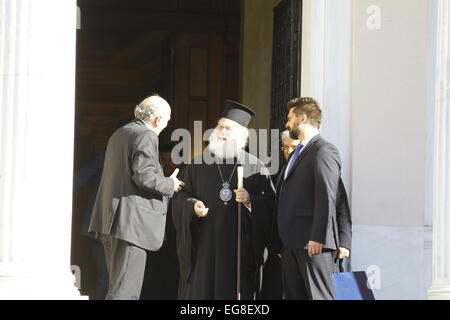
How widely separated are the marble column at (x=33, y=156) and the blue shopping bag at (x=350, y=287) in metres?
1.95

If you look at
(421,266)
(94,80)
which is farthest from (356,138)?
(94,80)

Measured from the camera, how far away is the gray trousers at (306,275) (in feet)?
26.3

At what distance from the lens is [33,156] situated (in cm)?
→ 797

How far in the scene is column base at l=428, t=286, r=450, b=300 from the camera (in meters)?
8.28

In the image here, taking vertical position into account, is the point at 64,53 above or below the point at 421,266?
above

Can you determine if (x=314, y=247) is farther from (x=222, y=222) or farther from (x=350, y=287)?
(x=222, y=222)

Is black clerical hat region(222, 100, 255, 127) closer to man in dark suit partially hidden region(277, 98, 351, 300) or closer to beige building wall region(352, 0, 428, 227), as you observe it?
man in dark suit partially hidden region(277, 98, 351, 300)

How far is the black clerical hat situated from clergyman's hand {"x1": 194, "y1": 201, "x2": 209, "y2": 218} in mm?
759

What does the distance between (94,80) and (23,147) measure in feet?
44.1

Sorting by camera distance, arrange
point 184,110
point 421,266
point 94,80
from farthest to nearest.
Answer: point 94,80, point 184,110, point 421,266

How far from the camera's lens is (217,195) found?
8.92 meters

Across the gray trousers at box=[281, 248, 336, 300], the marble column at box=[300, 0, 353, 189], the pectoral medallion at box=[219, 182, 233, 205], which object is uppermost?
the marble column at box=[300, 0, 353, 189]

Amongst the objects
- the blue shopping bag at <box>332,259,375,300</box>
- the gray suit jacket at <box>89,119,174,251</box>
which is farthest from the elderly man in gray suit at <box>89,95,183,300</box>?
the blue shopping bag at <box>332,259,375,300</box>
